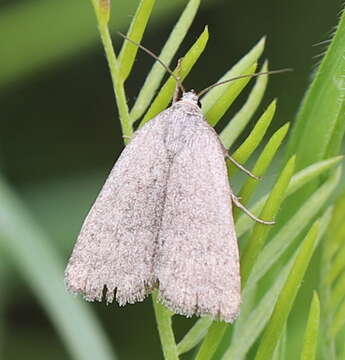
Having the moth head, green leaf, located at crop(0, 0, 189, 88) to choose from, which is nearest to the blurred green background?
green leaf, located at crop(0, 0, 189, 88)

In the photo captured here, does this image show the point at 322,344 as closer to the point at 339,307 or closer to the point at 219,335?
the point at 339,307

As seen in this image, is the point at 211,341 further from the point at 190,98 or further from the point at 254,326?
the point at 190,98

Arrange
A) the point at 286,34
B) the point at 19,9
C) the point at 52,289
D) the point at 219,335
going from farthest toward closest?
the point at 286,34 < the point at 19,9 < the point at 52,289 < the point at 219,335

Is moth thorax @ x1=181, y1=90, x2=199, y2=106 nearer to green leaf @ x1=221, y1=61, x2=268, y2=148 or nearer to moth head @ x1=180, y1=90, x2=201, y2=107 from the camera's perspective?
moth head @ x1=180, y1=90, x2=201, y2=107

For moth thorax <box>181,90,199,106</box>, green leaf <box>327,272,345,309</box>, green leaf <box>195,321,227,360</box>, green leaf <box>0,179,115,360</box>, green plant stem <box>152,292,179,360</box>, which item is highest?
moth thorax <box>181,90,199,106</box>

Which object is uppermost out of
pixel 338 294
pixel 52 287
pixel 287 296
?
pixel 287 296

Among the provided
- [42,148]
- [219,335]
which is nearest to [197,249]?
[219,335]

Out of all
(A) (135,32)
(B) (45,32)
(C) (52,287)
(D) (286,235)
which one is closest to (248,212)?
(D) (286,235)
